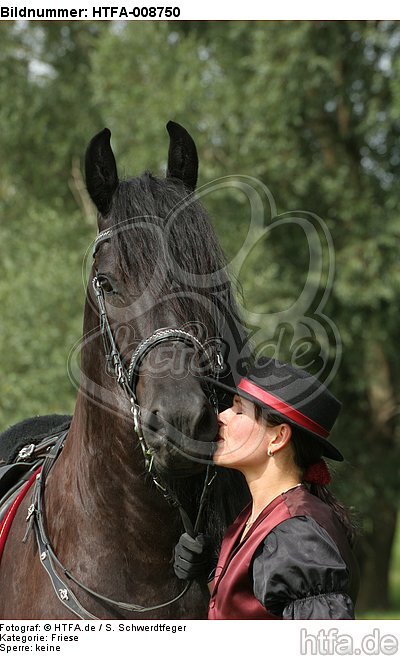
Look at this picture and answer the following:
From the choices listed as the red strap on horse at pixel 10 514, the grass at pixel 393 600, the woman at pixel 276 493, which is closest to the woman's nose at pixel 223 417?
the woman at pixel 276 493

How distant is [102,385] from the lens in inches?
118

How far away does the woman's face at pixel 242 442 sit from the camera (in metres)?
2.67

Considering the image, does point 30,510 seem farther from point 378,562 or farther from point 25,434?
point 378,562

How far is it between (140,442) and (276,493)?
Answer: 476mm

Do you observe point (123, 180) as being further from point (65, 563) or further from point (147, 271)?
point (65, 563)

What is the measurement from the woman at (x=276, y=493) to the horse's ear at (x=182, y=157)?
899mm

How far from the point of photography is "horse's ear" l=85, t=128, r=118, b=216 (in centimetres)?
308

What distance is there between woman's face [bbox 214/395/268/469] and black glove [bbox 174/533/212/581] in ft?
1.18

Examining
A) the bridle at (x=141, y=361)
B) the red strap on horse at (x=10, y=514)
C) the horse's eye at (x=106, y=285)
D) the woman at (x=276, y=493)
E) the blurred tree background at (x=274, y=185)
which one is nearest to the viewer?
the woman at (x=276, y=493)

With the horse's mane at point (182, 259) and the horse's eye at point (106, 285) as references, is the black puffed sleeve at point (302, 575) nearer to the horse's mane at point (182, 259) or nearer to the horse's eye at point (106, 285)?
the horse's mane at point (182, 259)

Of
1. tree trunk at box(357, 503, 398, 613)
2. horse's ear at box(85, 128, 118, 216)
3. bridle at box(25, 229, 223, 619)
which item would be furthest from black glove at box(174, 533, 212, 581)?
tree trunk at box(357, 503, 398, 613)
